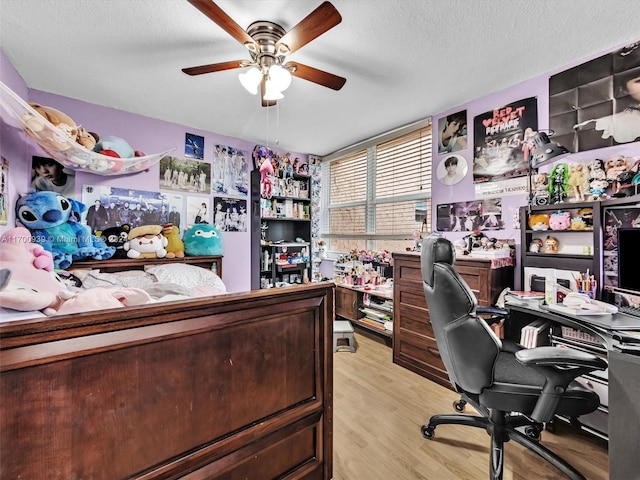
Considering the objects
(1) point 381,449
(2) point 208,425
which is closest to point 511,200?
(1) point 381,449

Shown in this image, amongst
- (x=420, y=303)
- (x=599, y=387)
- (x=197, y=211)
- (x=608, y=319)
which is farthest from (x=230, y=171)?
(x=599, y=387)

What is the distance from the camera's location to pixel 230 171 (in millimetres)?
3691

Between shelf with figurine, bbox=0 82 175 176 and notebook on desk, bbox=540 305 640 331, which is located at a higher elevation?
shelf with figurine, bbox=0 82 175 176

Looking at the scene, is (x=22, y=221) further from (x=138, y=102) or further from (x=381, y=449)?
(x=381, y=449)

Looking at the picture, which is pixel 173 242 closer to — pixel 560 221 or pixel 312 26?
pixel 312 26

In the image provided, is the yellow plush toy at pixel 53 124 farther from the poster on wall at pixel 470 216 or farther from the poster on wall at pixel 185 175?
the poster on wall at pixel 470 216

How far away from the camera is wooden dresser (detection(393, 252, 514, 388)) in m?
2.18

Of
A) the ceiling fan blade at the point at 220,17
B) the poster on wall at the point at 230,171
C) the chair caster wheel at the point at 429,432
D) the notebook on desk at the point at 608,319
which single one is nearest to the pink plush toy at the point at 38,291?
the ceiling fan blade at the point at 220,17

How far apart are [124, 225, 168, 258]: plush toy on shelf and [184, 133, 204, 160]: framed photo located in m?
1.04

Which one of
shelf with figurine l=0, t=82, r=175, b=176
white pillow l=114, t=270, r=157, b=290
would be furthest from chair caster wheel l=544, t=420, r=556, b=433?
shelf with figurine l=0, t=82, r=175, b=176

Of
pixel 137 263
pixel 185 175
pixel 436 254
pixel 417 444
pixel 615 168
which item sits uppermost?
pixel 185 175

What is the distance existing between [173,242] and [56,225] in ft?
3.07

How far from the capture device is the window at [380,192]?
318 centimetres

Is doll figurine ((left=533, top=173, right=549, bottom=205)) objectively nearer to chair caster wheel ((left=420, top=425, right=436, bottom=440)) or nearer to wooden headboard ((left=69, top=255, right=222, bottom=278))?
chair caster wheel ((left=420, top=425, right=436, bottom=440))
